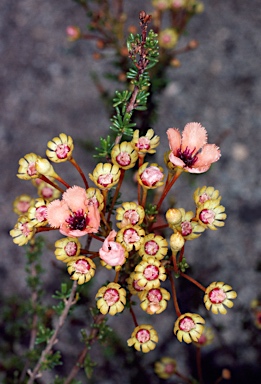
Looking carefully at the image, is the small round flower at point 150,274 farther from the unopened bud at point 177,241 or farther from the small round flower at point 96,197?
the small round flower at point 96,197

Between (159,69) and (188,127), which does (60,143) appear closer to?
(188,127)

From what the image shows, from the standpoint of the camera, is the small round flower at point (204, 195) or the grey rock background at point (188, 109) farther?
the grey rock background at point (188, 109)

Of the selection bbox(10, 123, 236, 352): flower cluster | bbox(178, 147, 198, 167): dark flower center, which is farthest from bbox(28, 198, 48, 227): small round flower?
bbox(178, 147, 198, 167): dark flower center

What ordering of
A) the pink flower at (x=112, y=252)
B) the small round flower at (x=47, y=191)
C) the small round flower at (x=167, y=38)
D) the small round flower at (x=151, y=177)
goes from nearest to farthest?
the pink flower at (x=112, y=252) < the small round flower at (x=151, y=177) < the small round flower at (x=47, y=191) < the small round flower at (x=167, y=38)

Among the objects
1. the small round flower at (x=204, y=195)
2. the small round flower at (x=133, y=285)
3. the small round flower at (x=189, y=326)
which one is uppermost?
the small round flower at (x=204, y=195)

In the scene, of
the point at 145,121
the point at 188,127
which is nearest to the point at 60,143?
the point at 188,127

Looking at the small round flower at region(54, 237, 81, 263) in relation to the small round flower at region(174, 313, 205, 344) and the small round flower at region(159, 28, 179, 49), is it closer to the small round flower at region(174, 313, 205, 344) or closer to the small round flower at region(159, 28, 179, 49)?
the small round flower at region(174, 313, 205, 344)

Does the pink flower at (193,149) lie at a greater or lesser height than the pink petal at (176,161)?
greater

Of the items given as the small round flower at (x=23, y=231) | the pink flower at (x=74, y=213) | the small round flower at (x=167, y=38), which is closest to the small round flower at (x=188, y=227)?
the pink flower at (x=74, y=213)
